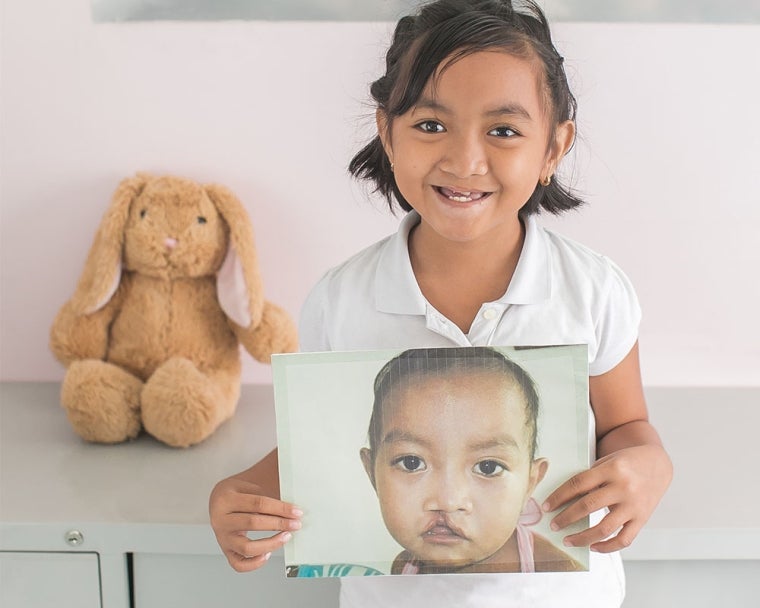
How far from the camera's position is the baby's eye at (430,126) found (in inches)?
→ 31.4

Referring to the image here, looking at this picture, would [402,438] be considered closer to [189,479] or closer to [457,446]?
[457,446]

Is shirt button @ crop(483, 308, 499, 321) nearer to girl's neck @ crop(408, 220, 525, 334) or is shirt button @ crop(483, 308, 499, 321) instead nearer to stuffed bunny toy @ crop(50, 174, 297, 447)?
girl's neck @ crop(408, 220, 525, 334)

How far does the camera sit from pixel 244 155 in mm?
1309

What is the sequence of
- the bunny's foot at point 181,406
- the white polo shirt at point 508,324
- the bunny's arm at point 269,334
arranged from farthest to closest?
the bunny's arm at point 269,334 < the bunny's foot at point 181,406 < the white polo shirt at point 508,324

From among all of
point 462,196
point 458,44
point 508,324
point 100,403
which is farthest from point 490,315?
point 100,403

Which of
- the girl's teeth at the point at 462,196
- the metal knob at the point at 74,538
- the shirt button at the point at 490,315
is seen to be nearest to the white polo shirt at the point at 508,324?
the shirt button at the point at 490,315

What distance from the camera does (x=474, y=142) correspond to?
779 mm

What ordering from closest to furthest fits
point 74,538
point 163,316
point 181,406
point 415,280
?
point 415,280 → point 74,538 → point 181,406 → point 163,316

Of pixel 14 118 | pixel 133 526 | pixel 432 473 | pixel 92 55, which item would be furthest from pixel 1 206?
pixel 432 473

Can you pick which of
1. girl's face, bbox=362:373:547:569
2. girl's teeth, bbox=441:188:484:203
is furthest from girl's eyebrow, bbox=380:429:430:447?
girl's teeth, bbox=441:188:484:203

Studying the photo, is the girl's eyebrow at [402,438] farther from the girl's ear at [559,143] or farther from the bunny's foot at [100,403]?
the bunny's foot at [100,403]

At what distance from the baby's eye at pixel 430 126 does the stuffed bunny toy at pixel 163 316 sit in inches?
19.6

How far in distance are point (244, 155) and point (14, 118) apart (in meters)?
0.33

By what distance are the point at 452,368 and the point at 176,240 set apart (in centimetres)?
58
